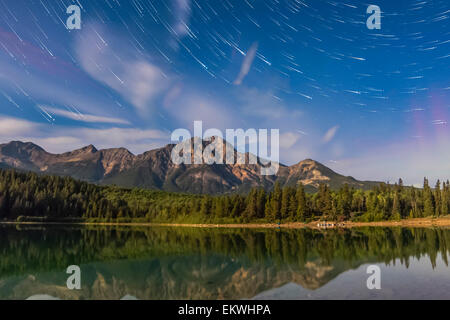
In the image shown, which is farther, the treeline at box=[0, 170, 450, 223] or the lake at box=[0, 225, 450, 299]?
the treeline at box=[0, 170, 450, 223]

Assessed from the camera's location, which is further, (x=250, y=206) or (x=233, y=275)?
(x=250, y=206)

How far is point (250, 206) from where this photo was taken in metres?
135

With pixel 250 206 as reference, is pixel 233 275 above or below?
below

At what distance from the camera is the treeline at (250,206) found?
5231 inches

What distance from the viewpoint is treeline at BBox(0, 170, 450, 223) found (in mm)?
132875

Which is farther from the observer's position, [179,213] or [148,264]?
[179,213]

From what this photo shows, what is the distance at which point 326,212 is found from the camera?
5261 inches

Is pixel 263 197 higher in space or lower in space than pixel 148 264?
higher

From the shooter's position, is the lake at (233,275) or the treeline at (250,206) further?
the treeline at (250,206)
